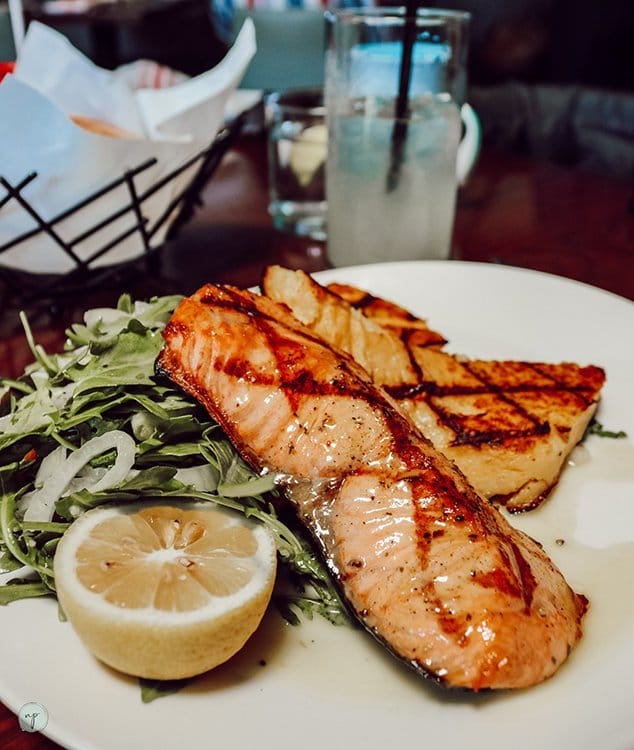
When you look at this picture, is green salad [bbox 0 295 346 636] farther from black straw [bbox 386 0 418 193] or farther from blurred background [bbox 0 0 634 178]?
blurred background [bbox 0 0 634 178]

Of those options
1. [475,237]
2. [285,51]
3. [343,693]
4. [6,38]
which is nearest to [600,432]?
[343,693]

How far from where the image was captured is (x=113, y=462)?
133 centimetres

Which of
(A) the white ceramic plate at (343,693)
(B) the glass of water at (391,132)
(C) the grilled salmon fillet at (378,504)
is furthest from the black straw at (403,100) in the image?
(A) the white ceramic plate at (343,693)

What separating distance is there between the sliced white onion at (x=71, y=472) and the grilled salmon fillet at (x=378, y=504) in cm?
17

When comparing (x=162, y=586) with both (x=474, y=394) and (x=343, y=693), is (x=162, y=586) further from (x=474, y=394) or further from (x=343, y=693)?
(x=474, y=394)

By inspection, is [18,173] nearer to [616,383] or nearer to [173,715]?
[173,715]

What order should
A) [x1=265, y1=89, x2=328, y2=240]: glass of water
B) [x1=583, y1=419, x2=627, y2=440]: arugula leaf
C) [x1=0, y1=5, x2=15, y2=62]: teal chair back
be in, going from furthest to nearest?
1. [x1=0, y1=5, x2=15, y2=62]: teal chair back
2. [x1=265, y1=89, x2=328, y2=240]: glass of water
3. [x1=583, y1=419, x2=627, y2=440]: arugula leaf

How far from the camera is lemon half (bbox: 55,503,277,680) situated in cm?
97

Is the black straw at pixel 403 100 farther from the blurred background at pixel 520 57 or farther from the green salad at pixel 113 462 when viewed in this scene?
the blurred background at pixel 520 57

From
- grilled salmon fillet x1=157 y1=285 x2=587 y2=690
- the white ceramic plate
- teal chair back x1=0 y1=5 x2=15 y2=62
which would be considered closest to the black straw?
grilled salmon fillet x1=157 y1=285 x2=587 y2=690

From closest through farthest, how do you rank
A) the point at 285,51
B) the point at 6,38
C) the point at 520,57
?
the point at 285,51 → the point at 6,38 → the point at 520,57

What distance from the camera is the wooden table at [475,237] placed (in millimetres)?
2395

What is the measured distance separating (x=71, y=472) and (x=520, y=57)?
7009mm

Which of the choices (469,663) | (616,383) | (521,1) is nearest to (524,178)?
(616,383)
